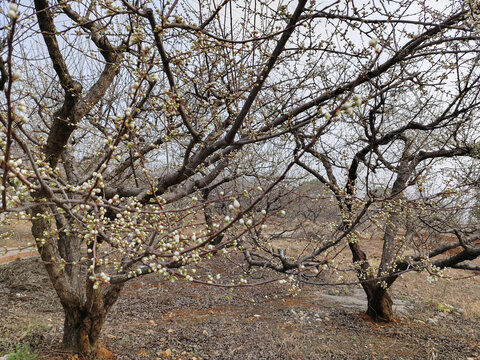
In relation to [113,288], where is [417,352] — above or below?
below

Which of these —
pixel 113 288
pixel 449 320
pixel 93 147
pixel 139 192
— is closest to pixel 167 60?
pixel 139 192

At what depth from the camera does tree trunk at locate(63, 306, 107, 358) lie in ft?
14.2

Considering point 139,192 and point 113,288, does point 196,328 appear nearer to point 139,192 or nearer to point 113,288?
point 113,288

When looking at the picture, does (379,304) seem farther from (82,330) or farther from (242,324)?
(82,330)

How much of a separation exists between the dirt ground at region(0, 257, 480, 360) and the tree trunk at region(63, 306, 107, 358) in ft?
0.69

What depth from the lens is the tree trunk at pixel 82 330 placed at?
4.32m

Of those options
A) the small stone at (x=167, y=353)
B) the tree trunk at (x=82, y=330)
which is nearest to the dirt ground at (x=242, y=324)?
the small stone at (x=167, y=353)

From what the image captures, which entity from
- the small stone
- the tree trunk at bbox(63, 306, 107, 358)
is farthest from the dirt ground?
the tree trunk at bbox(63, 306, 107, 358)

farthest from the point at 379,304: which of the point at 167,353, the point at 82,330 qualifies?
the point at 82,330

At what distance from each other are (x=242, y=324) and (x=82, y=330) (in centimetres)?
345

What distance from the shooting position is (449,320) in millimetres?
7594

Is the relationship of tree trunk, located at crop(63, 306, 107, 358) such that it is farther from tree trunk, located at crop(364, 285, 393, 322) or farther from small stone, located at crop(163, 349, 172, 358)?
tree trunk, located at crop(364, 285, 393, 322)

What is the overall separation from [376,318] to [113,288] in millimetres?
5737

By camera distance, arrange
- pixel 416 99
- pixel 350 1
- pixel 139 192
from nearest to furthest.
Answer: pixel 350 1 < pixel 139 192 < pixel 416 99
